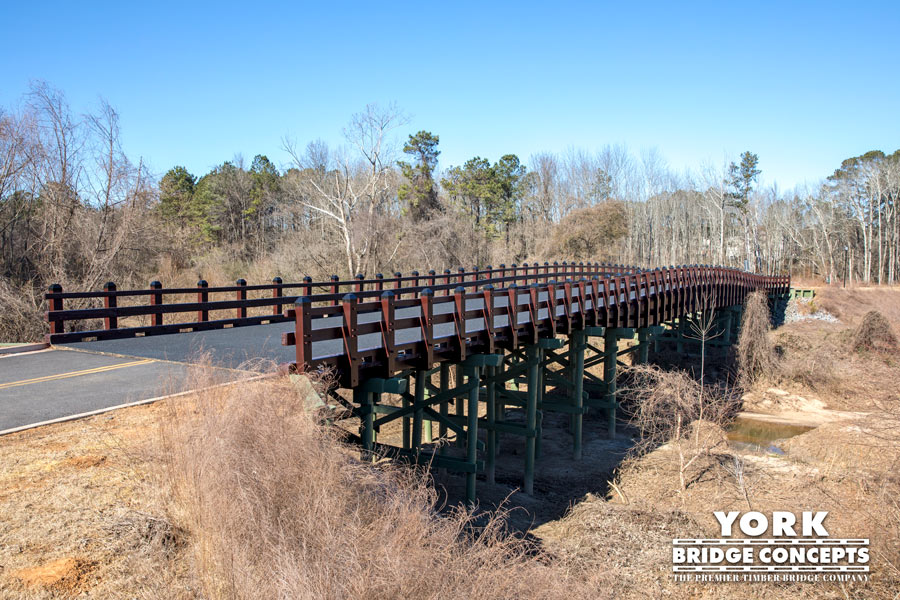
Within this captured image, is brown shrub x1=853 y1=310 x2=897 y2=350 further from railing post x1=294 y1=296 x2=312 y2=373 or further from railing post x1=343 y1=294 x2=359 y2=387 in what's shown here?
railing post x1=294 y1=296 x2=312 y2=373

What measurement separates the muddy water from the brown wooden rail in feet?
15.4

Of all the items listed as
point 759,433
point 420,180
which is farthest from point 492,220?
point 759,433

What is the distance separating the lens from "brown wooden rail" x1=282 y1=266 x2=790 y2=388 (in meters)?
8.38

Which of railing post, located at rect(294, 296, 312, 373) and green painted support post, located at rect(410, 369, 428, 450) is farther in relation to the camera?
green painted support post, located at rect(410, 369, 428, 450)

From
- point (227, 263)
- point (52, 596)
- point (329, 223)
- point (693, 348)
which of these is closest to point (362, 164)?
point (329, 223)

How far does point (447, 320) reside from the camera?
407 inches

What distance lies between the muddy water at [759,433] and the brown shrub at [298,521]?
1543cm

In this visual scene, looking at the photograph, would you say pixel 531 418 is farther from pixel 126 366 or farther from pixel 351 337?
pixel 126 366

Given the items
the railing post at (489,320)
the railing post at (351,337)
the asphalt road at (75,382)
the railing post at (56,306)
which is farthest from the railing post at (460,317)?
the railing post at (56,306)

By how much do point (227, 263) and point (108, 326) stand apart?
23.7 meters

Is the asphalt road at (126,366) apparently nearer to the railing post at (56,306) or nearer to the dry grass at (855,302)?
the railing post at (56,306)

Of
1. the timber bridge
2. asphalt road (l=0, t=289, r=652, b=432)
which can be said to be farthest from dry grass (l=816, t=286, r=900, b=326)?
asphalt road (l=0, t=289, r=652, b=432)

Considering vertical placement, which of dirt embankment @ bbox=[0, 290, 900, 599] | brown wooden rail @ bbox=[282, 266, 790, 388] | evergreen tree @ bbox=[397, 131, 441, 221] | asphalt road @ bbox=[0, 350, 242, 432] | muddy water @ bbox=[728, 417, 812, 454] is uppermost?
evergreen tree @ bbox=[397, 131, 441, 221]

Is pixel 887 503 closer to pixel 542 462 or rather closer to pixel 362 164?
pixel 542 462
